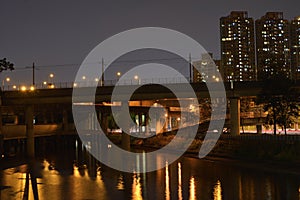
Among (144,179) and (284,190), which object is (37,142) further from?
(284,190)

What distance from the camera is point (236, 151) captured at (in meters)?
46.3

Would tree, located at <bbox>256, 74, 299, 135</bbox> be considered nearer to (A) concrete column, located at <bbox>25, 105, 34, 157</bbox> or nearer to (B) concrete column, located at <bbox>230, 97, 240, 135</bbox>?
(B) concrete column, located at <bbox>230, 97, 240, 135</bbox>

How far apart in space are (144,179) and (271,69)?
26.7 metres

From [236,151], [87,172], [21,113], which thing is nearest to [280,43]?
[21,113]

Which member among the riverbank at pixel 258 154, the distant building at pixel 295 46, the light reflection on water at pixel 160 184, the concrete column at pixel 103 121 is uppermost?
the distant building at pixel 295 46

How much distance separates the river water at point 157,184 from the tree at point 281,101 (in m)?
11.2

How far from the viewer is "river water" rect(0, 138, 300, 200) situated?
1004 inches

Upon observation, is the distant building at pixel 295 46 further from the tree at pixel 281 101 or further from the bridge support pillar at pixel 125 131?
the tree at pixel 281 101

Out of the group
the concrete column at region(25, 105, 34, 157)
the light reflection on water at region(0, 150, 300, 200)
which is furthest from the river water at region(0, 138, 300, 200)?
the concrete column at region(25, 105, 34, 157)

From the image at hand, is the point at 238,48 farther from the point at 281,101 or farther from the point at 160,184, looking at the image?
the point at 160,184

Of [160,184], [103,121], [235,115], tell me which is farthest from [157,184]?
[103,121]

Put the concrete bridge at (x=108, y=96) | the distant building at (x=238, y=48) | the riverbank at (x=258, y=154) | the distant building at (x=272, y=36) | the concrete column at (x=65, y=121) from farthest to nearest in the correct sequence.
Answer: the distant building at (x=238, y=48) → the distant building at (x=272, y=36) → the concrete column at (x=65, y=121) → the concrete bridge at (x=108, y=96) → the riverbank at (x=258, y=154)

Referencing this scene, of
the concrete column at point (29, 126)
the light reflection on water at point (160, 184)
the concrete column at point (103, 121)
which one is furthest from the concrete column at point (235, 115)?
the concrete column at point (103, 121)

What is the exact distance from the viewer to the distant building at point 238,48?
184m
